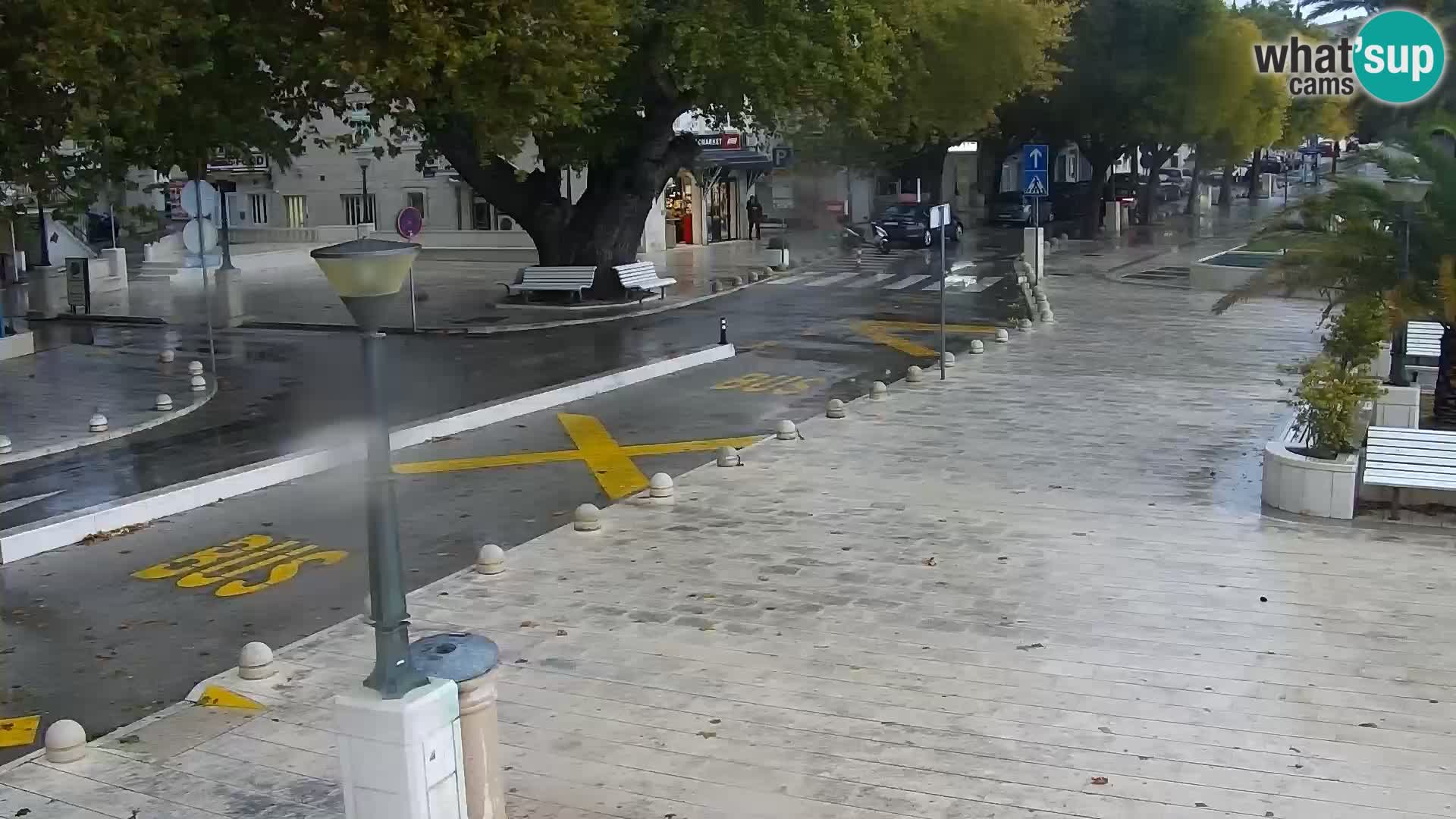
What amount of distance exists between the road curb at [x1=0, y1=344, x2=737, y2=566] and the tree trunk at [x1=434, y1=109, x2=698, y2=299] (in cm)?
995

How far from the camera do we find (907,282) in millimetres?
30469

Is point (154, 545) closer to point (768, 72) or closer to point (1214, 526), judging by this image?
point (1214, 526)

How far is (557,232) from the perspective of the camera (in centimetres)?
2705

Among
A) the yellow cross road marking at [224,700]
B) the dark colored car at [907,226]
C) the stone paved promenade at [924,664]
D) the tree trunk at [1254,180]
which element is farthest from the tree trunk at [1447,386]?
the tree trunk at [1254,180]

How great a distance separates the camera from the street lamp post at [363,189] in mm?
45812

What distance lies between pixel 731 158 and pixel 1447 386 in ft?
109

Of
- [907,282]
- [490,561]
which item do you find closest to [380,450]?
[490,561]

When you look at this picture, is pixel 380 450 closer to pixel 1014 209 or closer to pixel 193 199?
pixel 193 199

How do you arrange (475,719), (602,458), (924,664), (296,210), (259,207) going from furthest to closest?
(259,207), (296,210), (602,458), (924,664), (475,719)

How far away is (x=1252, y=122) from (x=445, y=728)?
48266 mm

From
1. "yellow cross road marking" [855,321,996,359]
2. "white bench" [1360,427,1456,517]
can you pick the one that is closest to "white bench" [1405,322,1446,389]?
"white bench" [1360,427,1456,517]

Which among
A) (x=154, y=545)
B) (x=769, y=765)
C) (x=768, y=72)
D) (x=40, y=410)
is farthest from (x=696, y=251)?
(x=769, y=765)

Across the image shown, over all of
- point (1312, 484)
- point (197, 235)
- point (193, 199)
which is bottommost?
point (1312, 484)

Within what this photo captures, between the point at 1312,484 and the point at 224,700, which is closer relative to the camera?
the point at 224,700
